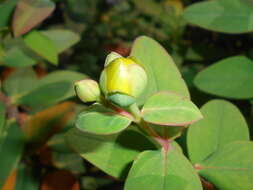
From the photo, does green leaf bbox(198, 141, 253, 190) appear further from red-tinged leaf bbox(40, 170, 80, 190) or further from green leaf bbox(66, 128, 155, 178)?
red-tinged leaf bbox(40, 170, 80, 190)

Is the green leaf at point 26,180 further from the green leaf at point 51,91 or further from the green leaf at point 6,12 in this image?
the green leaf at point 6,12

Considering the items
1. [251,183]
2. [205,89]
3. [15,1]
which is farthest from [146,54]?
[15,1]

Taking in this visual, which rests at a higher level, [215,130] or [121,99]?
[121,99]

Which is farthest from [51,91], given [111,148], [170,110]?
[170,110]

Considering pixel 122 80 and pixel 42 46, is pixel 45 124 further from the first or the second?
pixel 122 80

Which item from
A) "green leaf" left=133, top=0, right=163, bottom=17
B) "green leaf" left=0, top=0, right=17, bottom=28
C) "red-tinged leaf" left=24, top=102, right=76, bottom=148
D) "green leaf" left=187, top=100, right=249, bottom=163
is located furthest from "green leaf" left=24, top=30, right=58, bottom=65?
"green leaf" left=133, top=0, right=163, bottom=17

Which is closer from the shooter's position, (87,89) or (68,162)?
(87,89)
